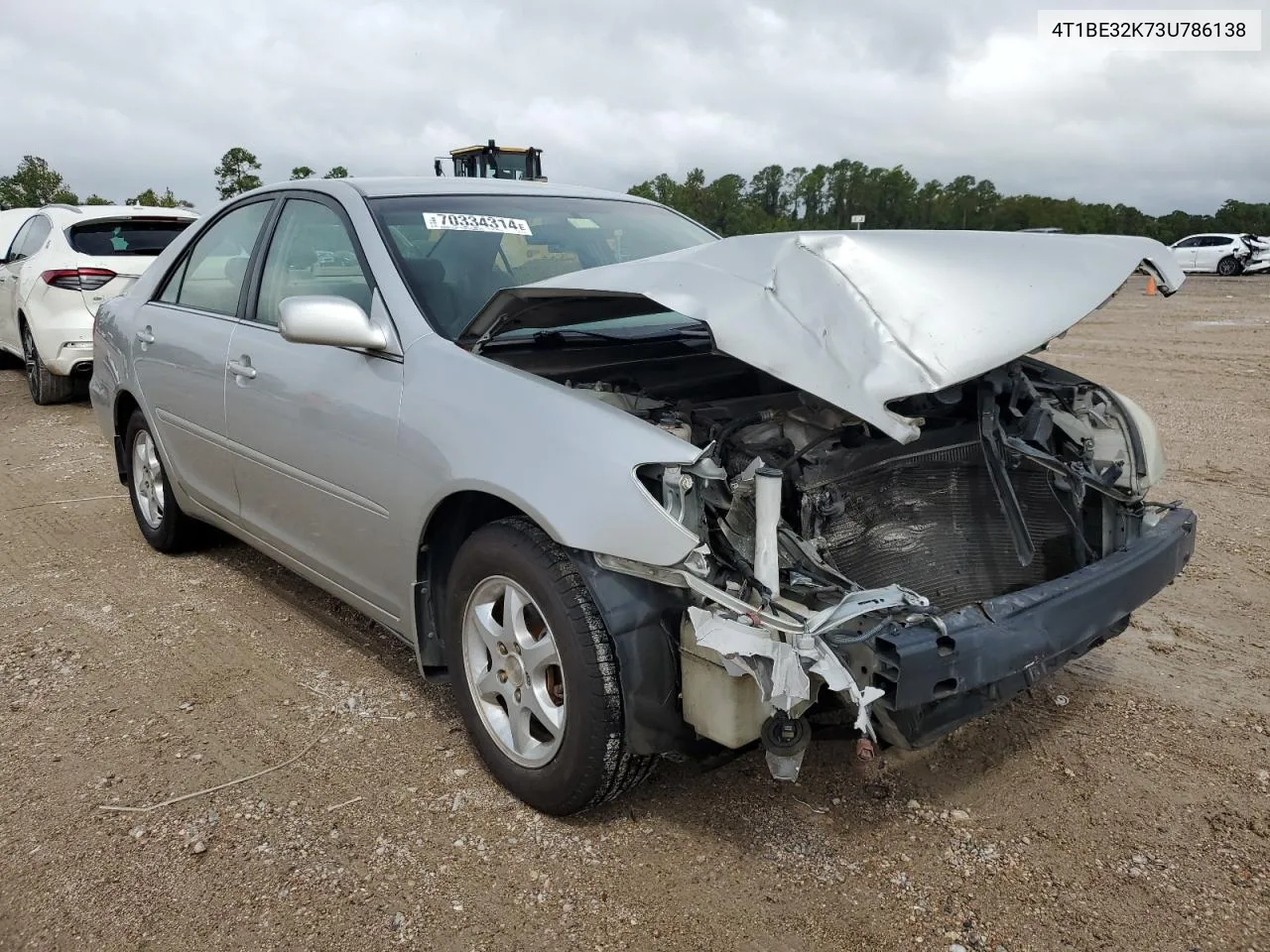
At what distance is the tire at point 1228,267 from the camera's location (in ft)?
96.6

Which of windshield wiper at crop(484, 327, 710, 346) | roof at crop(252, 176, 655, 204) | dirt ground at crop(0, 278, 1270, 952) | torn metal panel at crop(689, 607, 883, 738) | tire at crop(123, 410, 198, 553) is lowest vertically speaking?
dirt ground at crop(0, 278, 1270, 952)

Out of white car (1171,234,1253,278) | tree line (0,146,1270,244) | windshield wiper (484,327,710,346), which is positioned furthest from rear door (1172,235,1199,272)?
windshield wiper (484,327,710,346)

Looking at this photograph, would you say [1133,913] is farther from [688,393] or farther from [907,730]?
[688,393]

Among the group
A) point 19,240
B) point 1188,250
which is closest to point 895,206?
point 1188,250

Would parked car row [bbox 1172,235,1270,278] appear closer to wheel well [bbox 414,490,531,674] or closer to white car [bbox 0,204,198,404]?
white car [bbox 0,204,198,404]

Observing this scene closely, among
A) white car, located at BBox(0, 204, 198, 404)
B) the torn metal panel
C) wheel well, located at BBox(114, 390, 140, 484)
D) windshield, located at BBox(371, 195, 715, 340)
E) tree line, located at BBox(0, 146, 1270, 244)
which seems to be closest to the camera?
the torn metal panel

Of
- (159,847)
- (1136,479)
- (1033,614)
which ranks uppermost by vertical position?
(1136,479)

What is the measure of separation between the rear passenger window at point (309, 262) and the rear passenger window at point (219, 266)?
8.7 inches

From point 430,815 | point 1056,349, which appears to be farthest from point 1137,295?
point 430,815

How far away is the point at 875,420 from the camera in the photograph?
6.66ft

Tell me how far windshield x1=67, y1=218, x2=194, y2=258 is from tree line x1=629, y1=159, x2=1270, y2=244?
124 feet

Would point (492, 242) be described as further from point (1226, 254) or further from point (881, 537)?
point (1226, 254)

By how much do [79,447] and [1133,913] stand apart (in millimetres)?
7599

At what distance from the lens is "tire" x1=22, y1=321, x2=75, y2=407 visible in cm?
895
